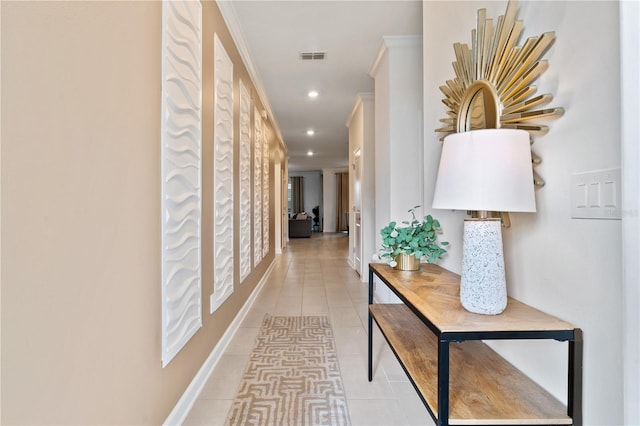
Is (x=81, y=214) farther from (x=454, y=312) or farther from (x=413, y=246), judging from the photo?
(x=413, y=246)

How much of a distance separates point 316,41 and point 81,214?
9.00 feet

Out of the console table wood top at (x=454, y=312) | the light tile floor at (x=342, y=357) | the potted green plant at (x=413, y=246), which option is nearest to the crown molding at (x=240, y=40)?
the potted green plant at (x=413, y=246)

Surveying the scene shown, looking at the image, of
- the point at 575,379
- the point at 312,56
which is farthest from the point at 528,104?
the point at 312,56

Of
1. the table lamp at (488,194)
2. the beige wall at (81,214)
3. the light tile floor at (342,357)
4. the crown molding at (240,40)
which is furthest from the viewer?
the crown molding at (240,40)

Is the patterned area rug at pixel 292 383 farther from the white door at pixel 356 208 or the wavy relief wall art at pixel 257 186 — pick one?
the white door at pixel 356 208

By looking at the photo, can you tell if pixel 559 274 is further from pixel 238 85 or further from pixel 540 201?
pixel 238 85

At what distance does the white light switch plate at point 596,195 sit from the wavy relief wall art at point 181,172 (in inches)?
58.3

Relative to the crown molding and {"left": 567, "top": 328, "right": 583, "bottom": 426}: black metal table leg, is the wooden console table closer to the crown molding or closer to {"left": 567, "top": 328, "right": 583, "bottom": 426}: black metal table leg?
{"left": 567, "top": 328, "right": 583, "bottom": 426}: black metal table leg

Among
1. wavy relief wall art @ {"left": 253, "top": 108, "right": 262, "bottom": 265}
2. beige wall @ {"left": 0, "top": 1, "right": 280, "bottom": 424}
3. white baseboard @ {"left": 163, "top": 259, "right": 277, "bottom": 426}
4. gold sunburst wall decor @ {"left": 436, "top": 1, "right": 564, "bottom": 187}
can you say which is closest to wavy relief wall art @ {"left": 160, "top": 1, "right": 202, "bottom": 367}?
beige wall @ {"left": 0, "top": 1, "right": 280, "bottom": 424}

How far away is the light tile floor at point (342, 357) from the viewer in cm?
158

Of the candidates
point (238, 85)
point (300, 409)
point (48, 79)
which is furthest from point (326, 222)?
point (48, 79)

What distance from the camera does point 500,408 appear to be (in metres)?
0.93

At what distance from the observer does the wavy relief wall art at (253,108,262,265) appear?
367cm

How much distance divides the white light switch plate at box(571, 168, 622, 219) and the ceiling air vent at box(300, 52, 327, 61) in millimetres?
2898
